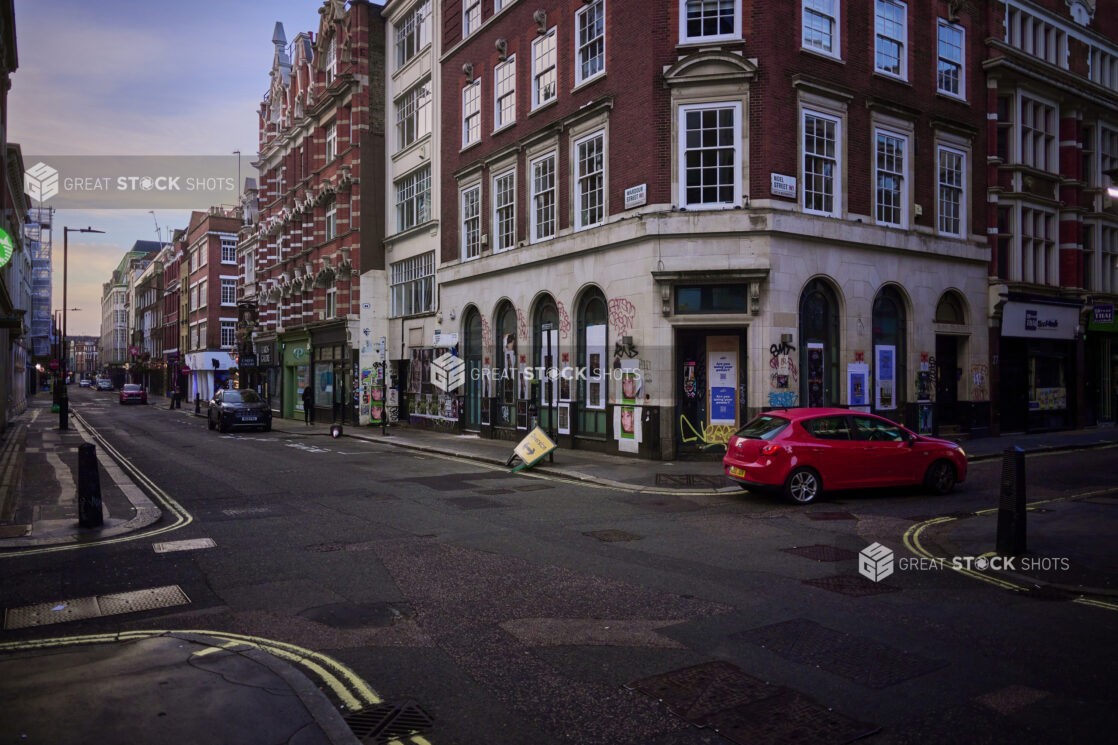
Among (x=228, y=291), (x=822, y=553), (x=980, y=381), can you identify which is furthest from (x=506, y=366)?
(x=228, y=291)

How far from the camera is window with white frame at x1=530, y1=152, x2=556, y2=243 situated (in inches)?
899

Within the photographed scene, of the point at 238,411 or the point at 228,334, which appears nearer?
the point at 238,411

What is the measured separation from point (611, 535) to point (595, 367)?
1128cm

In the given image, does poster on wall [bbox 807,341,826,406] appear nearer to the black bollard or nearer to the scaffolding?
the black bollard

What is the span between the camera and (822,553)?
8898 mm

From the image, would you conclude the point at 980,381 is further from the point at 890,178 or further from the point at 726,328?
the point at 726,328

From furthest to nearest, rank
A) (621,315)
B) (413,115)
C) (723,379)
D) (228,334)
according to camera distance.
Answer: (228,334) → (413,115) → (621,315) → (723,379)

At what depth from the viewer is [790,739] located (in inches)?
167

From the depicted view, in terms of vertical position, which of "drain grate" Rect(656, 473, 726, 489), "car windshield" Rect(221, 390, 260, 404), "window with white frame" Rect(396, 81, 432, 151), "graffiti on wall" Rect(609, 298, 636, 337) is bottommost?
"drain grate" Rect(656, 473, 726, 489)

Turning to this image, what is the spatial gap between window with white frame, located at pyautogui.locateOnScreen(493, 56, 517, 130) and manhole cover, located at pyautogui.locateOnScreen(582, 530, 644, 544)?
17924mm

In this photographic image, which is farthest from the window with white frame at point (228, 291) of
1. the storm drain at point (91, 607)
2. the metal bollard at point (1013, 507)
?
the metal bollard at point (1013, 507)

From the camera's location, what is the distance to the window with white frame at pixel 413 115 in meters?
30.8

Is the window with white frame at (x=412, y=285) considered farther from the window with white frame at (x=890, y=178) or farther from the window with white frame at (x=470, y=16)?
the window with white frame at (x=890, y=178)

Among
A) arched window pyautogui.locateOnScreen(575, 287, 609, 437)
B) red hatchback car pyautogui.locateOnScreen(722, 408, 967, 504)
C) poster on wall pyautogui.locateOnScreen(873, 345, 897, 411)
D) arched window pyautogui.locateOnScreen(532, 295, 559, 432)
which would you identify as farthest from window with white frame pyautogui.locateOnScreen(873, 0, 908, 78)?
red hatchback car pyautogui.locateOnScreen(722, 408, 967, 504)
